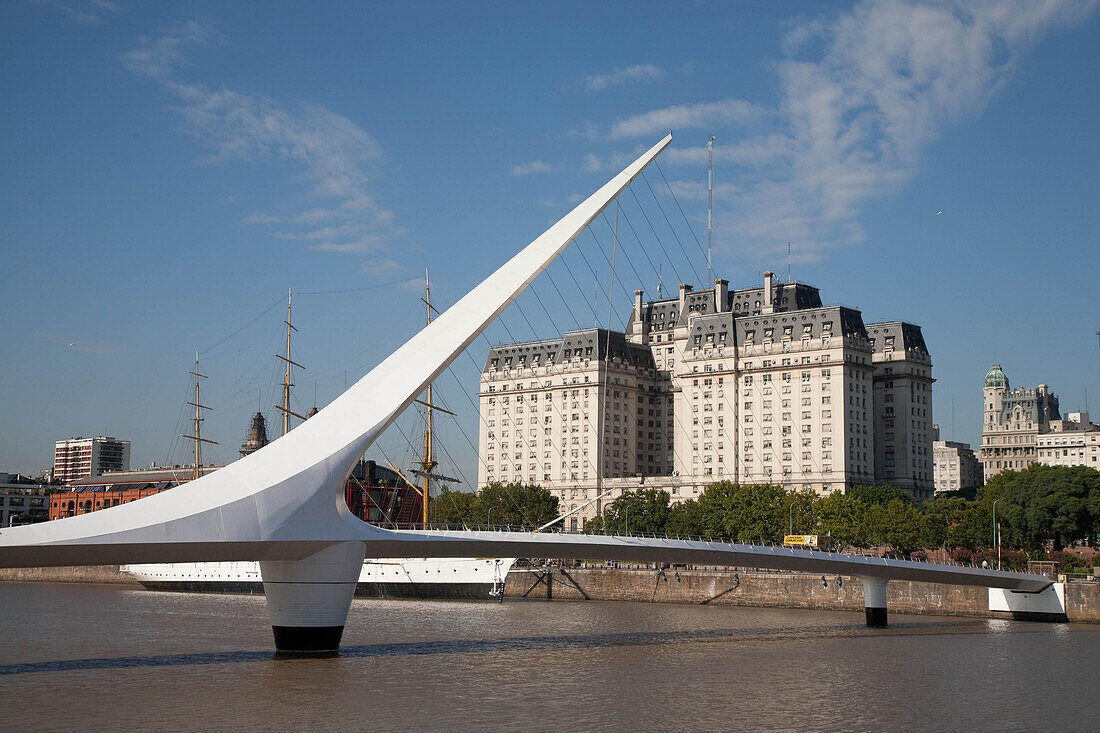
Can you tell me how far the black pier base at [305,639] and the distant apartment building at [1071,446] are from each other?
449 ft

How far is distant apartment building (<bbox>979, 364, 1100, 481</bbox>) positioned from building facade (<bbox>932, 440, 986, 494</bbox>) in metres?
3.10

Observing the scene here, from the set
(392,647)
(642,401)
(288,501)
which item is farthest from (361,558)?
(642,401)

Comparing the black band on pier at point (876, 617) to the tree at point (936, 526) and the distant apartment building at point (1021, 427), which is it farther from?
the distant apartment building at point (1021, 427)

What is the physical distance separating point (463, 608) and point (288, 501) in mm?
30545

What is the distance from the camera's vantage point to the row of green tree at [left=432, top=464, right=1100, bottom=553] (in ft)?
239

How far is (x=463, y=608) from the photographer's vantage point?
57656 millimetres

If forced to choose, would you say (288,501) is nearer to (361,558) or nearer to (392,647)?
(361,558)

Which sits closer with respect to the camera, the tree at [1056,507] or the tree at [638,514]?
the tree at [1056,507]

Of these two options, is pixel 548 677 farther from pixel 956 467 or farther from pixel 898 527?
pixel 956 467

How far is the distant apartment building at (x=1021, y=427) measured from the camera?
545 ft

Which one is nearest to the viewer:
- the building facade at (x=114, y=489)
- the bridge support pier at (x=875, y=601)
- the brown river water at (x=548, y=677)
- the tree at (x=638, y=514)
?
the brown river water at (x=548, y=677)

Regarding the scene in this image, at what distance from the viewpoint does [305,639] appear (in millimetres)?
30375

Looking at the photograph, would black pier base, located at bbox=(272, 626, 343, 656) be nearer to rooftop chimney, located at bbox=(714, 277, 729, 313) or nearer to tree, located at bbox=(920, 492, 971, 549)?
tree, located at bbox=(920, 492, 971, 549)

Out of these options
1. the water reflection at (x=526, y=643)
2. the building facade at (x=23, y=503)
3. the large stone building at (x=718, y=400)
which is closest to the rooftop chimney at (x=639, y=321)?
the large stone building at (x=718, y=400)
